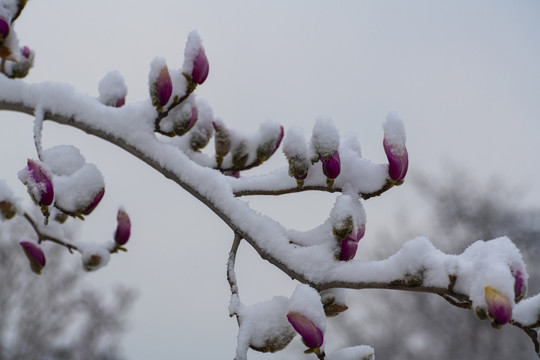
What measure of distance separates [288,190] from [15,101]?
883mm

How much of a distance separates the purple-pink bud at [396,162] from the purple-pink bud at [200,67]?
566 millimetres

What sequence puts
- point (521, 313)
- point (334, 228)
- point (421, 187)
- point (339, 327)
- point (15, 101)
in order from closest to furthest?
point (521, 313)
point (334, 228)
point (15, 101)
point (339, 327)
point (421, 187)

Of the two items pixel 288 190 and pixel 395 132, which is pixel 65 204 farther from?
pixel 395 132

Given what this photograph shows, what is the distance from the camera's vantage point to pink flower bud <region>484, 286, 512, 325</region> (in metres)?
1.14

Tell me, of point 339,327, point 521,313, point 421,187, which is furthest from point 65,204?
point 421,187

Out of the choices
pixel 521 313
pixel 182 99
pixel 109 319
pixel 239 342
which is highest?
pixel 109 319

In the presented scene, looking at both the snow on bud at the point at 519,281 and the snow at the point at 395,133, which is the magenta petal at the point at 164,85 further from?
the snow on bud at the point at 519,281

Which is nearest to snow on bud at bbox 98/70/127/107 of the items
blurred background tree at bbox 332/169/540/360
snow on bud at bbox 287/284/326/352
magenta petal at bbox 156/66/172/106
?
magenta petal at bbox 156/66/172/106

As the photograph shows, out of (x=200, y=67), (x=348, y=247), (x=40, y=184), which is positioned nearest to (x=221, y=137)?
(x=200, y=67)

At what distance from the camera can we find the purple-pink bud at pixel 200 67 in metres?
1.70

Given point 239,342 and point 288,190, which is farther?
point 288,190

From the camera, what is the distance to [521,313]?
4.22 ft

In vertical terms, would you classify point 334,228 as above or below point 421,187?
below

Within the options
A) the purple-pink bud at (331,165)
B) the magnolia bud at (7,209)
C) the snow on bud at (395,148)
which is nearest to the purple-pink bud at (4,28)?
the magnolia bud at (7,209)
